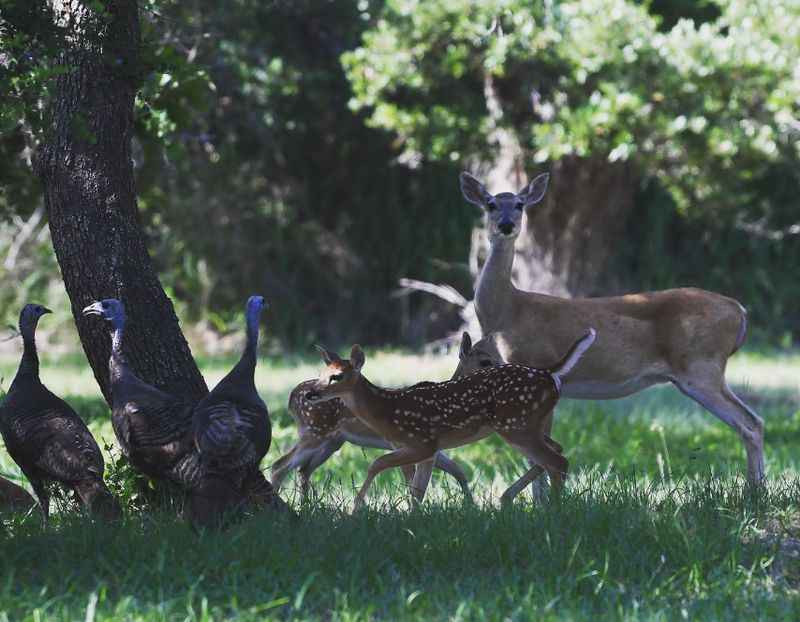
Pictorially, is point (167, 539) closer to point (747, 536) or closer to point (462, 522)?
point (462, 522)

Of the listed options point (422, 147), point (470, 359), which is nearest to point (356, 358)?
point (470, 359)

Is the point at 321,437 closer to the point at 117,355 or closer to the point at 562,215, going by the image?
the point at 117,355

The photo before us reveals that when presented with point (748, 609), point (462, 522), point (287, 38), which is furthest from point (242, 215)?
point (748, 609)

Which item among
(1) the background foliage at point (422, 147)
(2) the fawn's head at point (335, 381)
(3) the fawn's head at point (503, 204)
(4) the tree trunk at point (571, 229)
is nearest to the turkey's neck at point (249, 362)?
(2) the fawn's head at point (335, 381)

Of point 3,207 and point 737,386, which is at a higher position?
point 3,207

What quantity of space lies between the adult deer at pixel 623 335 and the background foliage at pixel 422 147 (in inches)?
99.0

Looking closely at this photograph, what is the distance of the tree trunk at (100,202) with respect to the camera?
22.5 ft

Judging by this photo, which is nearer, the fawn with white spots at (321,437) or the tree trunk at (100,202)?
the tree trunk at (100,202)

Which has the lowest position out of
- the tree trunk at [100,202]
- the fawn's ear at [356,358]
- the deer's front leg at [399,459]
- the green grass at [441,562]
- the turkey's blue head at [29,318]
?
the green grass at [441,562]

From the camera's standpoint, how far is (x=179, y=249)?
61.3 feet

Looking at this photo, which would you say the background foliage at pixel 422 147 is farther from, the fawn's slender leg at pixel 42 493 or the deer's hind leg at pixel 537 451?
the deer's hind leg at pixel 537 451

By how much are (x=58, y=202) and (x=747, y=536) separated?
380cm

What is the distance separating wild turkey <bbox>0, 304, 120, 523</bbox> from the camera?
620 centimetres

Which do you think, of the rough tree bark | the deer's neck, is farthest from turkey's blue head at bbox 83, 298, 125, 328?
the rough tree bark
